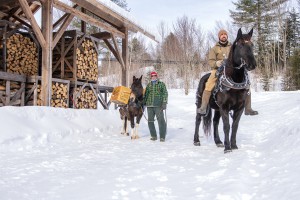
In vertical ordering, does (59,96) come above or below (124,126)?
above

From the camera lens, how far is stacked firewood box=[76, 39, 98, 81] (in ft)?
41.4

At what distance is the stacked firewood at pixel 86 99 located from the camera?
12.5m

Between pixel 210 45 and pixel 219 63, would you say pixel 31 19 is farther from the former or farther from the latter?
pixel 210 45

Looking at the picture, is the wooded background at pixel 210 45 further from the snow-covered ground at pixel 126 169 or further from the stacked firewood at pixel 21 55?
the snow-covered ground at pixel 126 169

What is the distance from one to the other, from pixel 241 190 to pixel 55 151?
389cm

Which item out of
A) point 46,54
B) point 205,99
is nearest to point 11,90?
point 46,54

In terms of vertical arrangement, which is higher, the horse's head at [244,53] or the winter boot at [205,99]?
the horse's head at [244,53]

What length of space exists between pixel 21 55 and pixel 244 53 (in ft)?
28.9

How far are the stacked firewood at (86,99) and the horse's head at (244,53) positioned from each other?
789 cm

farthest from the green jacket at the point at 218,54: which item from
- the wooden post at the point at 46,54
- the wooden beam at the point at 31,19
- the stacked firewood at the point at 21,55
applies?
the stacked firewood at the point at 21,55

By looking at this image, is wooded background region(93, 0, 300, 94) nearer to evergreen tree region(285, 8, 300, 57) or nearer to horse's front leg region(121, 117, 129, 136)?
evergreen tree region(285, 8, 300, 57)

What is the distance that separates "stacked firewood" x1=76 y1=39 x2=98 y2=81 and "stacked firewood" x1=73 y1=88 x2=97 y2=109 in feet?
1.88

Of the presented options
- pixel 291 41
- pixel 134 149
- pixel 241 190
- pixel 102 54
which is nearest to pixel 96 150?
pixel 134 149

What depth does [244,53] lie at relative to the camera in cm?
523
